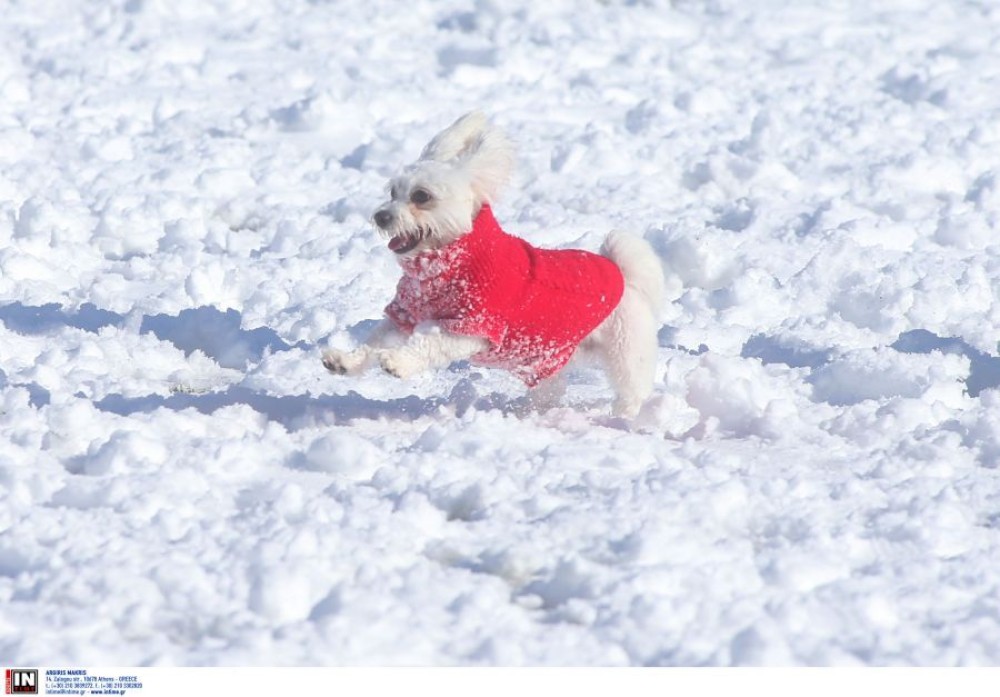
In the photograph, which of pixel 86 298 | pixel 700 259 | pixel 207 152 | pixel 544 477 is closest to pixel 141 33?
pixel 207 152

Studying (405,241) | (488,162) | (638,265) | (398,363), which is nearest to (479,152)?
(488,162)

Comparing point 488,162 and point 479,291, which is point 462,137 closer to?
point 488,162

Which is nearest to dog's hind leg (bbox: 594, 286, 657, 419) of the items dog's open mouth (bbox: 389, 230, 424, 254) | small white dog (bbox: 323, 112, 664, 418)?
small white dog (bbox: 323, 112, 664, 418)

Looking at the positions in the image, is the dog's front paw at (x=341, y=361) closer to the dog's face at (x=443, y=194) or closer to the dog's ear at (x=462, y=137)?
the dog's face at (x=443, y=194)

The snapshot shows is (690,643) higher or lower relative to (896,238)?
higher

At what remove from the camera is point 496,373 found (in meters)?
4.88

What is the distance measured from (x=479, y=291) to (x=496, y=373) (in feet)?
2.78

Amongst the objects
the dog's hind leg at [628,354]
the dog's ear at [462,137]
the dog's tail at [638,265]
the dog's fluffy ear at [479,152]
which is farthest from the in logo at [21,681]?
the dog's tail at [638,265]

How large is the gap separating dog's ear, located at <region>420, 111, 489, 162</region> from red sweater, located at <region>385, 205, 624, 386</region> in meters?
0.22

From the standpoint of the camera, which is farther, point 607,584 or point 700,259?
point 700,259

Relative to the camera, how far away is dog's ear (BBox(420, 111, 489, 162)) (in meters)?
4.20

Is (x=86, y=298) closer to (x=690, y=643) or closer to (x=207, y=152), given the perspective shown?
(x=207, y=152)

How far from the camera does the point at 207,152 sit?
277 inches

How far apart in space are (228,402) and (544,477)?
1257 mm
